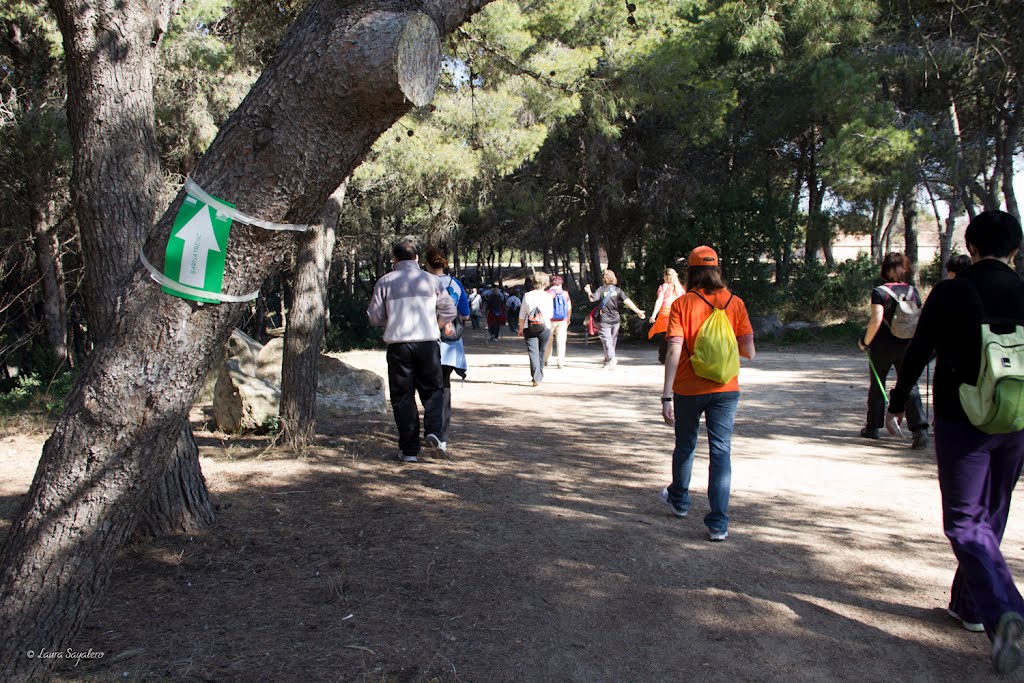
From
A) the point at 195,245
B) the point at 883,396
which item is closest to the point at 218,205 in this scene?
the point at 195,245

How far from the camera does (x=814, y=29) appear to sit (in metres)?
21.7

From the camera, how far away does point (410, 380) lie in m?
6.57

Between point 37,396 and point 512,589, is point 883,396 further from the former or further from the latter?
point 37,396

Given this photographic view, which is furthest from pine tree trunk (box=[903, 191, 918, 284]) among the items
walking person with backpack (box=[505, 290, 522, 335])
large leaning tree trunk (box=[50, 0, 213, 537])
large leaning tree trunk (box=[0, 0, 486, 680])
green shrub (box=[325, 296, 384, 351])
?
large leaning tree trunk (box=[0, 0, 486, 680])

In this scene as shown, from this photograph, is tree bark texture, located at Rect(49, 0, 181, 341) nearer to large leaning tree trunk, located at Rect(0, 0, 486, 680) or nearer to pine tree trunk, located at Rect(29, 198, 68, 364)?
large leaning tree trunk, located at Rect(0, 0, 486, 680)

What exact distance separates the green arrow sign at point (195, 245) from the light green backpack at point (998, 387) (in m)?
2.87

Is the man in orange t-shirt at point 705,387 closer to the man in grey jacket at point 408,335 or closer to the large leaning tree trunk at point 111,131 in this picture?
the man in grey jacket at point 408,335

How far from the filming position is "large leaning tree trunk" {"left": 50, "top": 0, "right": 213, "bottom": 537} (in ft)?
13.2

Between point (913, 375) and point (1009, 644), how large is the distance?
1128 millimetres

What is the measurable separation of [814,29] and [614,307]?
12241mm

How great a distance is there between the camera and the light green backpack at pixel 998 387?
3203 mm

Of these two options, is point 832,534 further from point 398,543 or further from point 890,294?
point 890,294

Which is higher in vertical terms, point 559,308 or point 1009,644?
point 559,308

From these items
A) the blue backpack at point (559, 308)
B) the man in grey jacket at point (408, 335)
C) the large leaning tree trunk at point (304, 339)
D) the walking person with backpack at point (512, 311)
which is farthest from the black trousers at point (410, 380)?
the walking person with backpack at point (512, 311)
